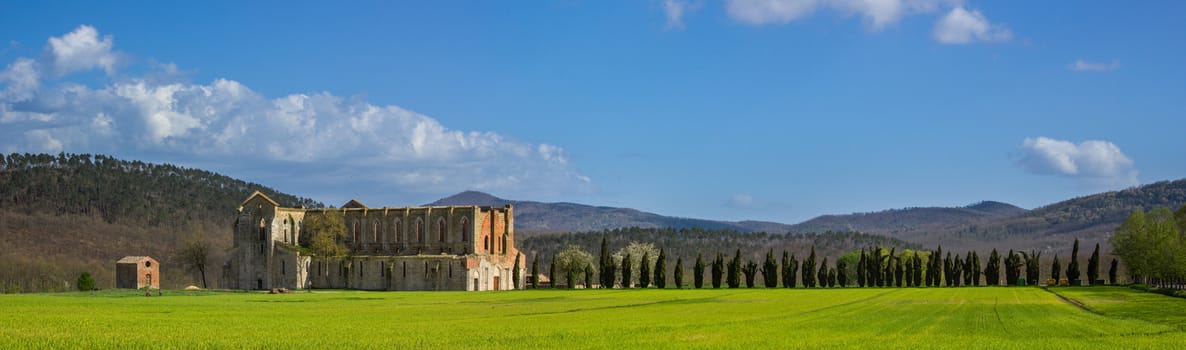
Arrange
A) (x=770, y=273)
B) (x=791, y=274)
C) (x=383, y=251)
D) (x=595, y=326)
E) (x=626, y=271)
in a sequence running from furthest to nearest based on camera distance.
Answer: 1. (x=791, y=274)
2. (x=770, y=273)
3. (x=626, y=271)
4. (x=383, y=251)
5. (x=595, y=326)

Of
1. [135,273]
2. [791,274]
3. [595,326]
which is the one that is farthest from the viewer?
[791,274]

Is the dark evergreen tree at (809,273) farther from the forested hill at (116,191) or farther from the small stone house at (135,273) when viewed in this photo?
the forested hill at (116,191)

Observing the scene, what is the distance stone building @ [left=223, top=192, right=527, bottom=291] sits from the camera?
102m

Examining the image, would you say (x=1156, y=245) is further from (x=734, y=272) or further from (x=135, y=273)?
(x=135, y=273)

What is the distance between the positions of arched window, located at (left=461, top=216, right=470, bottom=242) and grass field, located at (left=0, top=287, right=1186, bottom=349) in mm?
44102

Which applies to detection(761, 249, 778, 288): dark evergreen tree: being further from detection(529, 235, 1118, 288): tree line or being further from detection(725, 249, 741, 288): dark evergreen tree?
detection(725, 249, 741, 288): dark evergreen tree

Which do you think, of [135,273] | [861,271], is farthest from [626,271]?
[135,273]

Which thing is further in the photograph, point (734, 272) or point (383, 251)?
point (734, 272)

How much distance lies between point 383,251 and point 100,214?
221 ft

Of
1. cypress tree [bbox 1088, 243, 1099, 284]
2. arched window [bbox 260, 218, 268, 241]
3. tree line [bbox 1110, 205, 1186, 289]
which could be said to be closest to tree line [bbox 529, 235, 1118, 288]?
cypress tree [bbox 1088, 243, 1099, 284]

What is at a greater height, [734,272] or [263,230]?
[263,230]

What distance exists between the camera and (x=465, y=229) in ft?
352

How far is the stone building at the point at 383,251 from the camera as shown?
102312 mm

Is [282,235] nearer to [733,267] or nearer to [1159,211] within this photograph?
[733,267]
